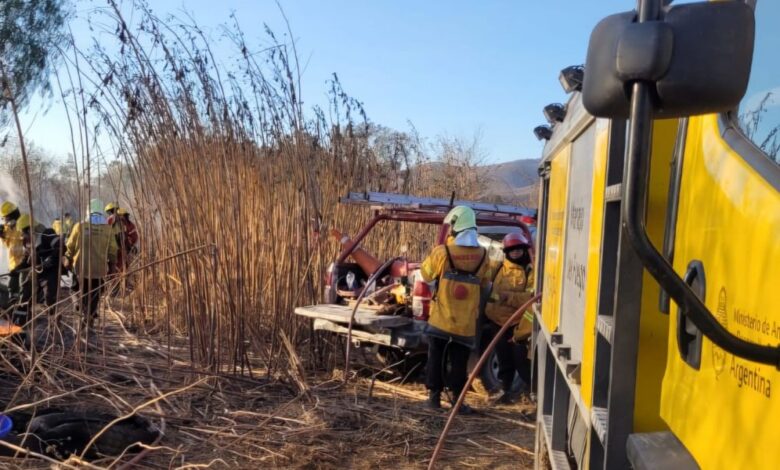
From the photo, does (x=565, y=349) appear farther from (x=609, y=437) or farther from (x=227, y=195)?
(x=227, y=195)

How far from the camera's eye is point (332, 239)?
704 cm

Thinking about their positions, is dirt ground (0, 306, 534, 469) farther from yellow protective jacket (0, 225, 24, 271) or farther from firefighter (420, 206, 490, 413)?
yellow protective jacket (0, 225, 24, 271)

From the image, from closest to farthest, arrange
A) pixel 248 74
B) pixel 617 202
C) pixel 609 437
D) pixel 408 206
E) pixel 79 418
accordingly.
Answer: pixel 609 437
pixel 617 202
pixel 79 418
pixel 248 74
pixel 408 206

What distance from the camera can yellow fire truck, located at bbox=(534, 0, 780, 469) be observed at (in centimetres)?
101

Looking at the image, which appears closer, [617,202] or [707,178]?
[707,178]

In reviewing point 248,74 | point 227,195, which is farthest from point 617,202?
point 248,74

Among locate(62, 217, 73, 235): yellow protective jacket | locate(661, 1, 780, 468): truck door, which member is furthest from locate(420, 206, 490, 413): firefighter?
locate(62, 217, 73, 235): yellow protective jacket

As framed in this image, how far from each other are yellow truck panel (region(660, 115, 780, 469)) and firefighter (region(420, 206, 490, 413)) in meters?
4.08

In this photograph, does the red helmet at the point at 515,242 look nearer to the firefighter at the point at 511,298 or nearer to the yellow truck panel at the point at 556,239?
the firefighter at the point at 511,298

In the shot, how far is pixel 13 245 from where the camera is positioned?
915 centimetres

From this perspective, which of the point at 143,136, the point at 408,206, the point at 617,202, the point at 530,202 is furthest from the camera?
the point at 530,202

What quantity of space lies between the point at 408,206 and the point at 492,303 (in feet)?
4.49

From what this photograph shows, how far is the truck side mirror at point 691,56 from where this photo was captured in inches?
39.5

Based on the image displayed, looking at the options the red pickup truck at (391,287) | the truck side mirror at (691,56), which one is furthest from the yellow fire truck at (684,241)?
the red pickup truck at (391,287)
